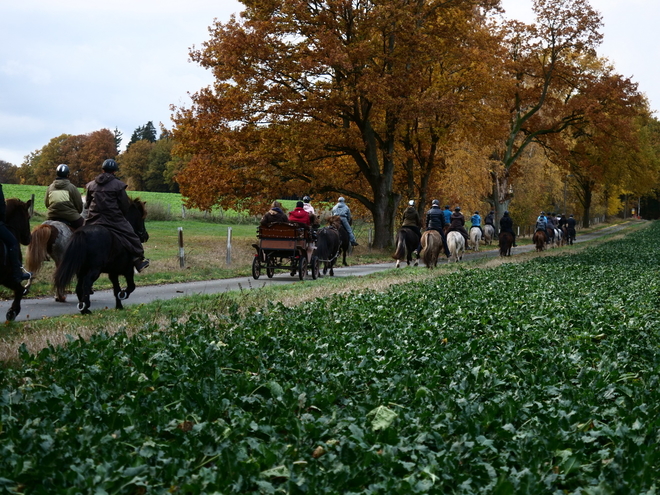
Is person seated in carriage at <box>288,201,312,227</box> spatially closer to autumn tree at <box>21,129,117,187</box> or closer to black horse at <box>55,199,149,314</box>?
black horse at <box>55,199,149,314</box>

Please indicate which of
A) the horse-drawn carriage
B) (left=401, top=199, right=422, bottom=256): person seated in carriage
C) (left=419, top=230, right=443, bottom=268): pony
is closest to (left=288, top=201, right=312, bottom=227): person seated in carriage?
the horse-drawn carriage

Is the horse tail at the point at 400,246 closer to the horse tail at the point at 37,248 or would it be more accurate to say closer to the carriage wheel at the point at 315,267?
the carriage wheel at the point at 315,267

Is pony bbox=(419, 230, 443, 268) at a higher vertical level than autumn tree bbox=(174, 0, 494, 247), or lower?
lower

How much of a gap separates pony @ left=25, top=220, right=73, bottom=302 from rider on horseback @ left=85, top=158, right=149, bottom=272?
2.22m

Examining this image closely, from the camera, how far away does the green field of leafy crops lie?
394cm

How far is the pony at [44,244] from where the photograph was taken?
12.8 meters

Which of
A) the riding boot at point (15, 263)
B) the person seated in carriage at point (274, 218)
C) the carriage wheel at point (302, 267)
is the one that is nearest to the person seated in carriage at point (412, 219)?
the carriage wheel at point (302, 267)

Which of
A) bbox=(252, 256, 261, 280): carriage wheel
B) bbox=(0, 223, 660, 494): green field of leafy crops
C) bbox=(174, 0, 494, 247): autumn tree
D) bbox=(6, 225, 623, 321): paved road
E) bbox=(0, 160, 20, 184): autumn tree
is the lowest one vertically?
bbox=(0, 223, 660, 494): green field of leafy crops

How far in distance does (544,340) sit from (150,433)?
17.2ft

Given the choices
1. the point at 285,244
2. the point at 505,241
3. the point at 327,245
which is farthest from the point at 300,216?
the point at 505,241

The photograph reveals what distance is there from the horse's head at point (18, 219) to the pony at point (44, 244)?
39.3 inches

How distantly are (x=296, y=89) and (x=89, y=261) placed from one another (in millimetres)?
18581

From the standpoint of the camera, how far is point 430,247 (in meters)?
21.8

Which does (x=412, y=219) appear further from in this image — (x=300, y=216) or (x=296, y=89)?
(x=296, y=89)
